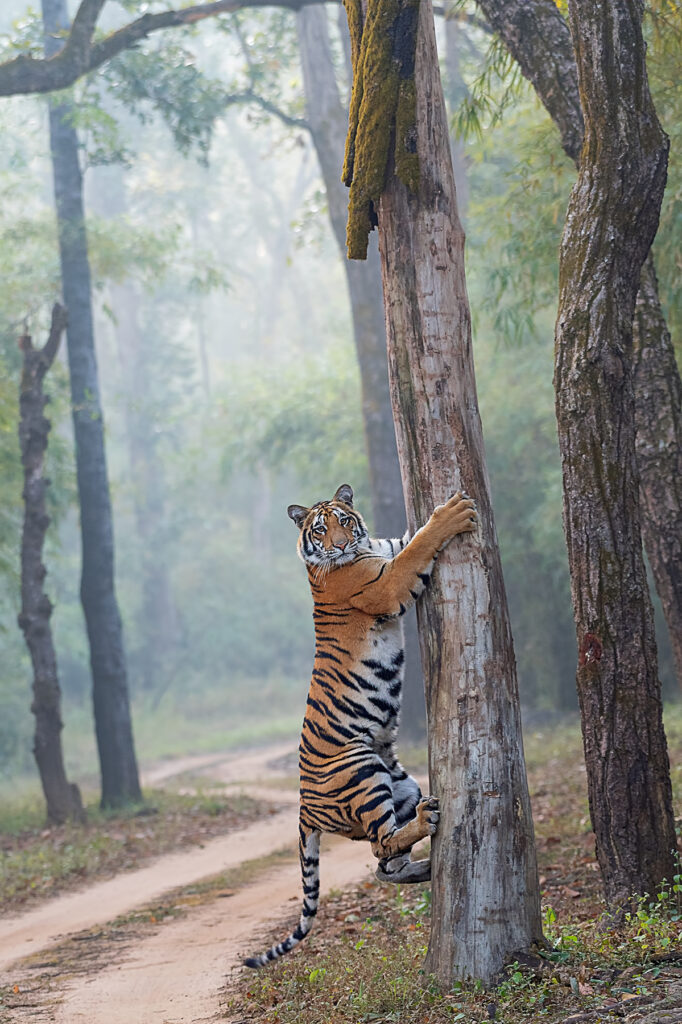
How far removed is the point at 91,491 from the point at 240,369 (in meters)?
29.0

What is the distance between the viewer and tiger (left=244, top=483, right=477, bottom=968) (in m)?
4.84

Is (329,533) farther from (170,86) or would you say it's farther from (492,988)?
(170,86)

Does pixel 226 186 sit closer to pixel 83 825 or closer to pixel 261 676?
pixel 261 676

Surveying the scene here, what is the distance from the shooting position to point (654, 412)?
6.43 meters

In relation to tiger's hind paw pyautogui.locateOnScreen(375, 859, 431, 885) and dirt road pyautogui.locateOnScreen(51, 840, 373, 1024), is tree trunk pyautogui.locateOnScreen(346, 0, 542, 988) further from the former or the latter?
dirt road pyautogui.locateOnScreen(51, 840, 373, 1024)

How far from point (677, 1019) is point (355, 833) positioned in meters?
1.68

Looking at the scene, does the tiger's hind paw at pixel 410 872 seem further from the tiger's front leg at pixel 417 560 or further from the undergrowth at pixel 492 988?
the tiger's front leg at pixel 417 560

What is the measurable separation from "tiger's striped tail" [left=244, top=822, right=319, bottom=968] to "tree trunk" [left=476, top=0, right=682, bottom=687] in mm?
2611

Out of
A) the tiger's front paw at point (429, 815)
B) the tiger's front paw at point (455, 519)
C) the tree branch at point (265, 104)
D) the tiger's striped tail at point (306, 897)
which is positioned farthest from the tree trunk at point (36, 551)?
the tiger's front paw at point (455, 519)

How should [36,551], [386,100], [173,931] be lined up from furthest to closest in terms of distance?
[36,551], [173,931], [386,100]

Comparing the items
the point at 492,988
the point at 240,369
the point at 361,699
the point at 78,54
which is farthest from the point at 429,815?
the point at 240,369

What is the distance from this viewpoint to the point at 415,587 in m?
4.89

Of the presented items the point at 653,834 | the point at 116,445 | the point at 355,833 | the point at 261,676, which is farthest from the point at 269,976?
the point at 116,445

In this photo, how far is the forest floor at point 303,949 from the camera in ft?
14.6
